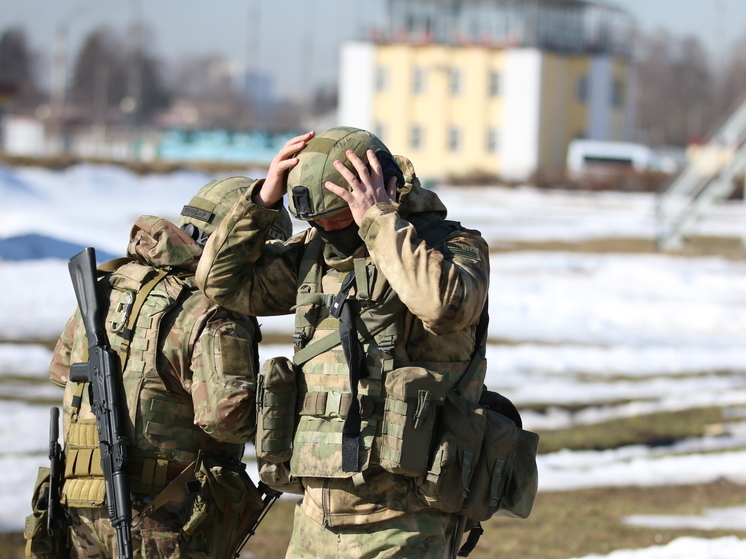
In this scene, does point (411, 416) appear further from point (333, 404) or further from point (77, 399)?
point (77, 399)

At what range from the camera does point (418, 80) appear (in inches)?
2383

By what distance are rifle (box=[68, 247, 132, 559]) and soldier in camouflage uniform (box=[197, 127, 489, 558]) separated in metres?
0.55

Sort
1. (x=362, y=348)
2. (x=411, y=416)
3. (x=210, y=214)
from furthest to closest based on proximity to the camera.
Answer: (x=210, y=214) < (x=362, y=348) < (x=411, y=416)

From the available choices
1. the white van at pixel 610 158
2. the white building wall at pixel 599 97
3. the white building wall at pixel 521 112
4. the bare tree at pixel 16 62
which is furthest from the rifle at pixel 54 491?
the bare tree at pixel 16 62

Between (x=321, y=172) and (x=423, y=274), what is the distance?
0.47 meters

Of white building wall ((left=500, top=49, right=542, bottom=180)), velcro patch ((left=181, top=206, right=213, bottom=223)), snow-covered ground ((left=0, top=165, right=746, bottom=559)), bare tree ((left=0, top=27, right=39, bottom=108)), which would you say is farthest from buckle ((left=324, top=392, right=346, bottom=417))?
bare tree ((left=0, top=27, right=39, bottom=108))

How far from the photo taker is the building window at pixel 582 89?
201ft

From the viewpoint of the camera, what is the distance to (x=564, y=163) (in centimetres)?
6172

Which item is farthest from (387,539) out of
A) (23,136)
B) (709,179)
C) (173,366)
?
(23,136)

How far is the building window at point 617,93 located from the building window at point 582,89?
2.51 m

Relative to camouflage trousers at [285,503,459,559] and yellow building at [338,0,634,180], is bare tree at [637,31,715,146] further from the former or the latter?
camouflage trousers at [285,503,459,559]

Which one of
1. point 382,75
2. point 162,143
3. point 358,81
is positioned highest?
point 382,75

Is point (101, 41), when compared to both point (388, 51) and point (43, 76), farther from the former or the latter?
point (388, 51)

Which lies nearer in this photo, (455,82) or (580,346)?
(580,346)
